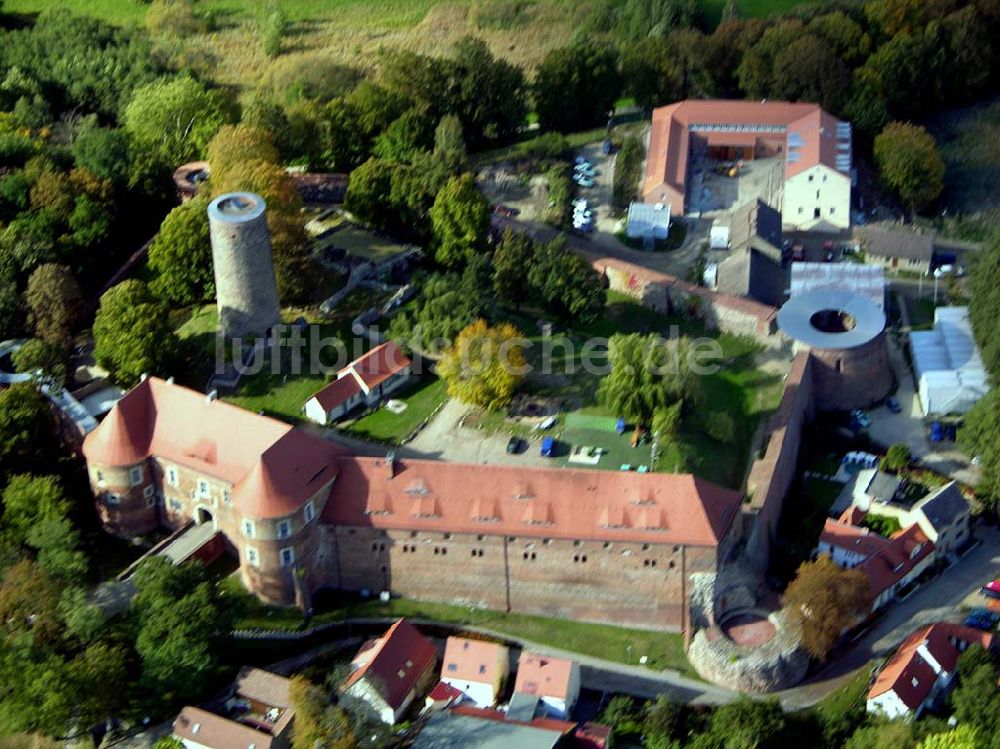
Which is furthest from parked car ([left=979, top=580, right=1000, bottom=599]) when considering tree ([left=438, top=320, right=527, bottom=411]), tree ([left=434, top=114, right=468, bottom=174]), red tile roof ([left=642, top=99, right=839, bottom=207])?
tree ([left=434, top=114, right=468, bottom=174])

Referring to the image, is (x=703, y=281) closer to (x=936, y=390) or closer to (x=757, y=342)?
(x=757, y=342)

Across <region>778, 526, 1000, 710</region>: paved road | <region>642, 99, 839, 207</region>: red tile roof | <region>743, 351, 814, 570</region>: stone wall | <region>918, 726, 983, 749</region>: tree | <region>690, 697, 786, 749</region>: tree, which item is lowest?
<region>778, 526, 1000, 710</region>: paved road

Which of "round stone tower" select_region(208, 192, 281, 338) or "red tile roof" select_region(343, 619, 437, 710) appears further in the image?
"round stone tower" select_region(208, 192, 281, 338)

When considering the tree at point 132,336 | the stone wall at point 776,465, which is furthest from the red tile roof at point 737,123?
the tree at point 132,336

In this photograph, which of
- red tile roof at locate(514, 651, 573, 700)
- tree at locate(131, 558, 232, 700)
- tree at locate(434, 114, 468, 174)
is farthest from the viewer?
tree at locate(434, 114, 468, 174)

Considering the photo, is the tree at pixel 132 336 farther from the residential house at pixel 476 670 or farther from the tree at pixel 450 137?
the residential house at pixel 476 670

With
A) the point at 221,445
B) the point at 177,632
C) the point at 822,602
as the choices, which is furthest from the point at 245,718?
the point at 822,602

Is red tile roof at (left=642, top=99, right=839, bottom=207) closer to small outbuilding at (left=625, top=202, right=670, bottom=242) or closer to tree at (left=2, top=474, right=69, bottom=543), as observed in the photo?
small outbuilding at (left=625, top=202, right=670, bottom=242)
